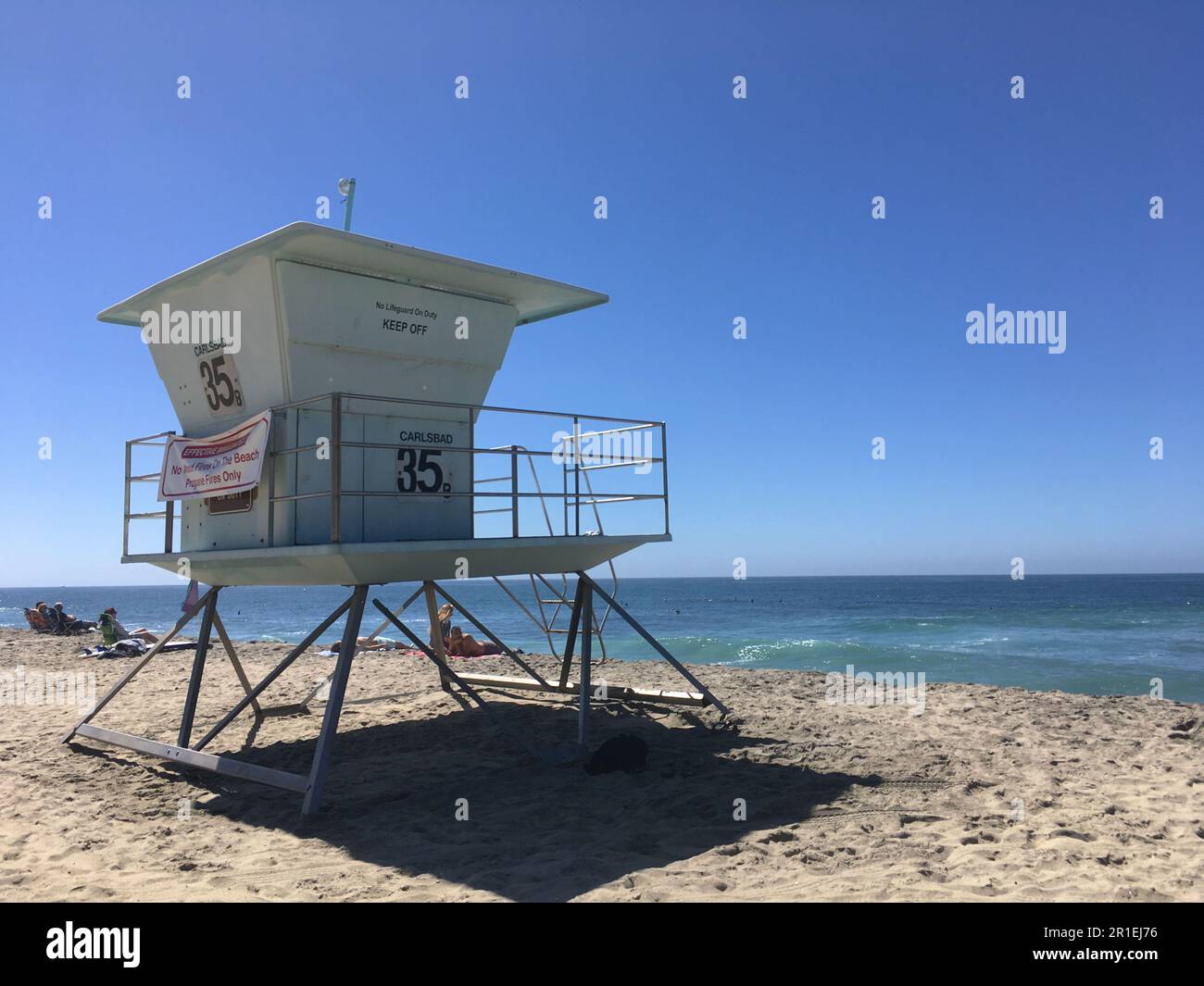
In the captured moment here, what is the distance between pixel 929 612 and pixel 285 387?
6449 cm

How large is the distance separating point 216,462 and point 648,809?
5.97 m

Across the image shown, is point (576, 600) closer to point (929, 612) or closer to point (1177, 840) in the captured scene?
point (1177, 840)

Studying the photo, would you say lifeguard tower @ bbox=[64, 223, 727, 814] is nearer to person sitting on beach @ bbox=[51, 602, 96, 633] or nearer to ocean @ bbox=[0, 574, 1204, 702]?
ocean @ bbox=[0, 574, 1204, 702]

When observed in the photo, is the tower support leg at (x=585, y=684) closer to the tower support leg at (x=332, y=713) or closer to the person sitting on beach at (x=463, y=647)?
the tower support leg at (x=332, y=713)

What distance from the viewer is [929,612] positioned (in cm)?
6612

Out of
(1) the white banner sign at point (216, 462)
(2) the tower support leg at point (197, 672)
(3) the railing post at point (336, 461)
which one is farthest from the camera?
(2) the tower support leg at point (197, 672)

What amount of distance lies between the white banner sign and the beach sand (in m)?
3.17

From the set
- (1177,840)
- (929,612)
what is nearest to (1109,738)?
(1177,840)

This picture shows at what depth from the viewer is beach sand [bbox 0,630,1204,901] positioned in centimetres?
614

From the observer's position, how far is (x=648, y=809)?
25.9ft

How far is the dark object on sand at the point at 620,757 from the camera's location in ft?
30.0

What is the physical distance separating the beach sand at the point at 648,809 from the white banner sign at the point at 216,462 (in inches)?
125

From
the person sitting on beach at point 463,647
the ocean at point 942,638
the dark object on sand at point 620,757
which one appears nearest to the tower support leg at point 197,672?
the dark object on sand at point 620,757

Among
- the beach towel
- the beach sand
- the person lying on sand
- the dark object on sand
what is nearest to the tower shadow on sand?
the beach sand
